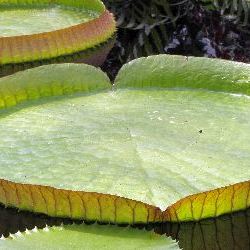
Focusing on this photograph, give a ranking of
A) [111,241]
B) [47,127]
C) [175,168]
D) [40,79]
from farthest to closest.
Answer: [40,79] → [47,127] → [175,168] → [111,241]

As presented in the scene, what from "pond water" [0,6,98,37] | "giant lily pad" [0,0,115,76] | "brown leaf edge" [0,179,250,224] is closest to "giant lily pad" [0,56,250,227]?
"brown leaf edge" [0,179,250,224]

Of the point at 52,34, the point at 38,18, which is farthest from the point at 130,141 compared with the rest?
the point at 38,18

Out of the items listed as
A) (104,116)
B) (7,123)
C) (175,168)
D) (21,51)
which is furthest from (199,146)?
(21,51)

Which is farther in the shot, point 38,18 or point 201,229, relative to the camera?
point 38,18

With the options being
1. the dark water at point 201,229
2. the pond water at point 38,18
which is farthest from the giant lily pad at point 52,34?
the dark water at point 201,229

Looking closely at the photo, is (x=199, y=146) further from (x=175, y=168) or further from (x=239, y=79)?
(x=239, y=79)

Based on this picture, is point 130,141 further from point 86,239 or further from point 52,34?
point 52,34
